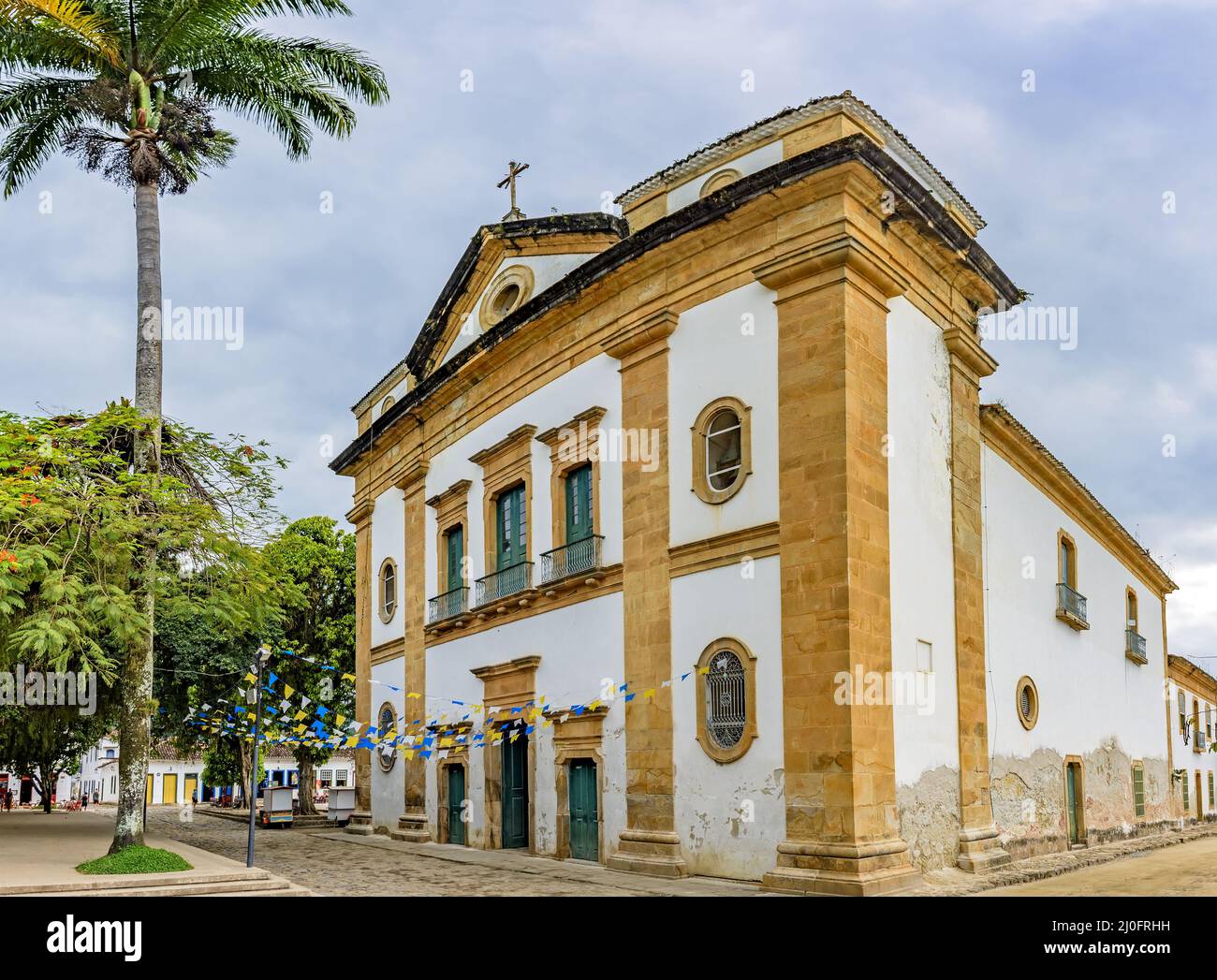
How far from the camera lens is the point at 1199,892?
13617mm

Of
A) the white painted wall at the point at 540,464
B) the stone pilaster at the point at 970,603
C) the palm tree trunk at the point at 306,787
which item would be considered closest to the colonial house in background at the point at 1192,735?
the stone pilaster at the point at 970,603

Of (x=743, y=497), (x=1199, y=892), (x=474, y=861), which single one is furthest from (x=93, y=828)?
(x=1199, y=892)

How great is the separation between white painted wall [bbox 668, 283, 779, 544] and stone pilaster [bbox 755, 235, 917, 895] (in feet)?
0.81

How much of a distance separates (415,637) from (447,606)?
5.39ft

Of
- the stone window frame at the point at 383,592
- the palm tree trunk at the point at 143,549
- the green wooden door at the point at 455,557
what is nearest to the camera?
the palm tree trunk at the point at 143,549

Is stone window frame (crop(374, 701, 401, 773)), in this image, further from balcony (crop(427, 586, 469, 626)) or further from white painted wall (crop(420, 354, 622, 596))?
white painted wall (crop(420, 354, 622, 596))

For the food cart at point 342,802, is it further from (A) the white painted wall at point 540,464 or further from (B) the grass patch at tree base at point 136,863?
(B) the grass patch at tree base at point 136,863

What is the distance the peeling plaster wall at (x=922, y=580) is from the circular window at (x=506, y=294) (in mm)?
6786

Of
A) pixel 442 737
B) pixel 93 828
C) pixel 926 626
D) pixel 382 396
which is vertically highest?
pixel 382 396

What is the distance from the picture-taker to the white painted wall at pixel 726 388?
13.5m

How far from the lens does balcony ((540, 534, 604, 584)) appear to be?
51.9 feet

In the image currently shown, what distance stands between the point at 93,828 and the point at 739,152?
2087cm

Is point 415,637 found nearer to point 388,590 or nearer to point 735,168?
point 388,590

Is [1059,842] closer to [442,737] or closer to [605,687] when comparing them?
[605,687]
